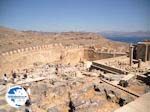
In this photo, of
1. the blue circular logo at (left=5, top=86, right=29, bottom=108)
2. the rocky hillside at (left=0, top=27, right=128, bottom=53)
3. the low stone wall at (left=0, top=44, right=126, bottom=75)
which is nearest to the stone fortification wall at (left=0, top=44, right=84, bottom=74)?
the low stone wall at (left=0, top=44, right=126, bottom=75)

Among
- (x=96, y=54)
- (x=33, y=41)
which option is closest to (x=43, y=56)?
(x=96, y=54)

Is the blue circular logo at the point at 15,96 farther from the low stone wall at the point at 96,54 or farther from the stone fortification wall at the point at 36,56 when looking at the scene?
the low stone wall at the point at 96,54

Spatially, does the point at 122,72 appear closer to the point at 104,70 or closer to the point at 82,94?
the point at 104,70

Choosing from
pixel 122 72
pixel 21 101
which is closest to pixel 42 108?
pixel 21 101

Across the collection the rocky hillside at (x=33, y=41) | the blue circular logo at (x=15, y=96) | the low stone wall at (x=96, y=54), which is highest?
the blue circular logo at (x=15, y=96)

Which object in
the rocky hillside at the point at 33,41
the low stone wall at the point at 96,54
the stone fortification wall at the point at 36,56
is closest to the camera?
the stone fortification wall at the point at 36,56

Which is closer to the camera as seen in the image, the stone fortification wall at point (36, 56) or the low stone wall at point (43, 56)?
the stone fortification wall at point (36, 56)

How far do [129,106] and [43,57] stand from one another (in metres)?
16.3

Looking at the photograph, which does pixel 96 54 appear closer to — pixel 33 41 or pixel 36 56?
pixel 36 56

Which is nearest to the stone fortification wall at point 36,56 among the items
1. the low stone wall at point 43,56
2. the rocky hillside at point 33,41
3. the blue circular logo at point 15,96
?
the low stone wall at point 43,56

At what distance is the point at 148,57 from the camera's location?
542 inches

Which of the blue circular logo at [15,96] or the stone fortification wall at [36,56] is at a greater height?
the blue circular logo at [15,96]

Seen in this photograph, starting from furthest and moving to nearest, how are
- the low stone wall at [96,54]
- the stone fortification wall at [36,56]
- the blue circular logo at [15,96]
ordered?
the low stone wall at [96,54], the stone fortification wall at [36,56], the blue circular logo at [15,96]

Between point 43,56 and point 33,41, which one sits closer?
point 43,56
